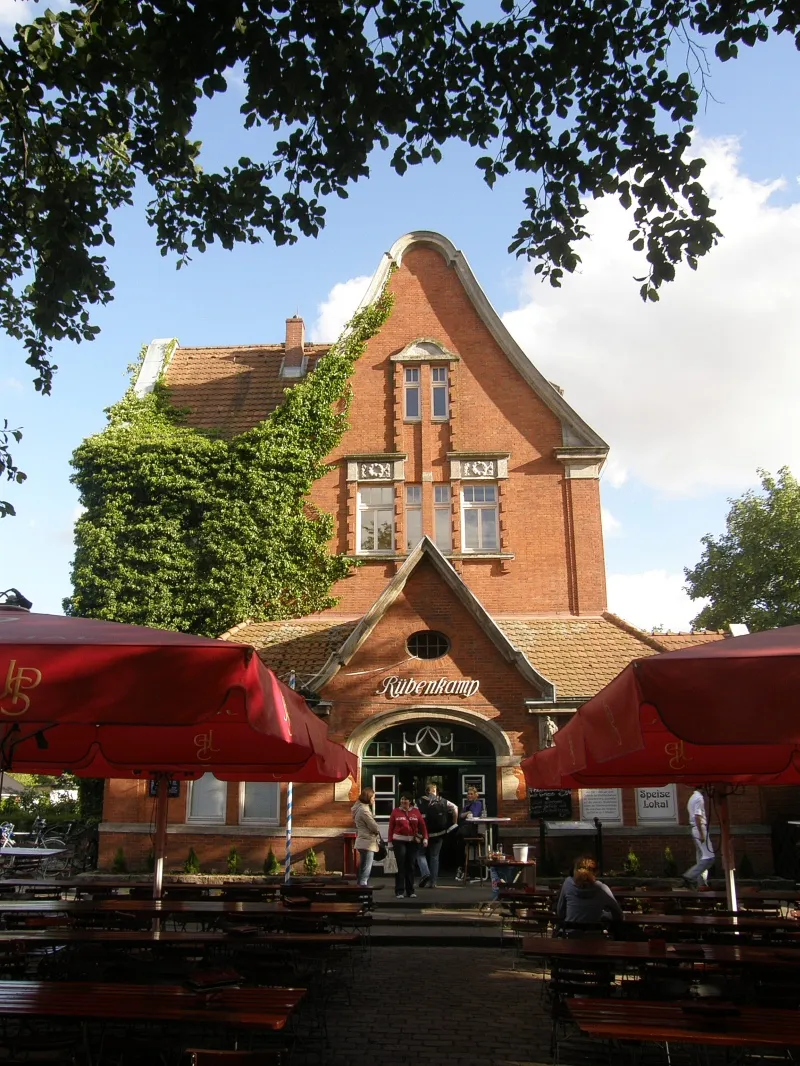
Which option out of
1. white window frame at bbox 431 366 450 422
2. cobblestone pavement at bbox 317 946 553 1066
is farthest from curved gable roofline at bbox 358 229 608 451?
cobblestone pavement at bbox 317 946 553 1066

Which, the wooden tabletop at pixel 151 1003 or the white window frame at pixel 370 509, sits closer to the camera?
the wooden tabletop at pixel 151 1003

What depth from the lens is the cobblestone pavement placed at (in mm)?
6941

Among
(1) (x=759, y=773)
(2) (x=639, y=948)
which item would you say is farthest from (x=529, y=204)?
(2) (x=639, y=948)

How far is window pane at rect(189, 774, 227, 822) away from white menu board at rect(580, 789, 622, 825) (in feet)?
24.9

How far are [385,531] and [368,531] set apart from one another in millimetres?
437

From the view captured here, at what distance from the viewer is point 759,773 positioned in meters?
8.96

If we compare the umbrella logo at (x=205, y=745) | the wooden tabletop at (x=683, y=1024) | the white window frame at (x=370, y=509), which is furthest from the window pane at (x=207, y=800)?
the wooden tabletop at (x=683, y=1024)

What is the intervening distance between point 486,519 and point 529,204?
1462 cm

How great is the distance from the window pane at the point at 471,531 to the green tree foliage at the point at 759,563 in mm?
24506

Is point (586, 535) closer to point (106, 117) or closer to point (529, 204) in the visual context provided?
point (529, 204)

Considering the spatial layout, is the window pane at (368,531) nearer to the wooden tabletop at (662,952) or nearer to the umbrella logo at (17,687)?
the wooden tabletop at (662,952)

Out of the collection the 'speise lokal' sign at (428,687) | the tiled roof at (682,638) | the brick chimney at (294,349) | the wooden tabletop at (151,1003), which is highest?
the brick chimney at (294,349)

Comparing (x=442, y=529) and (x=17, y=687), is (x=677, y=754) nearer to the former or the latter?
(x=17, y=687)

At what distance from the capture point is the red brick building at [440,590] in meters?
19.4
